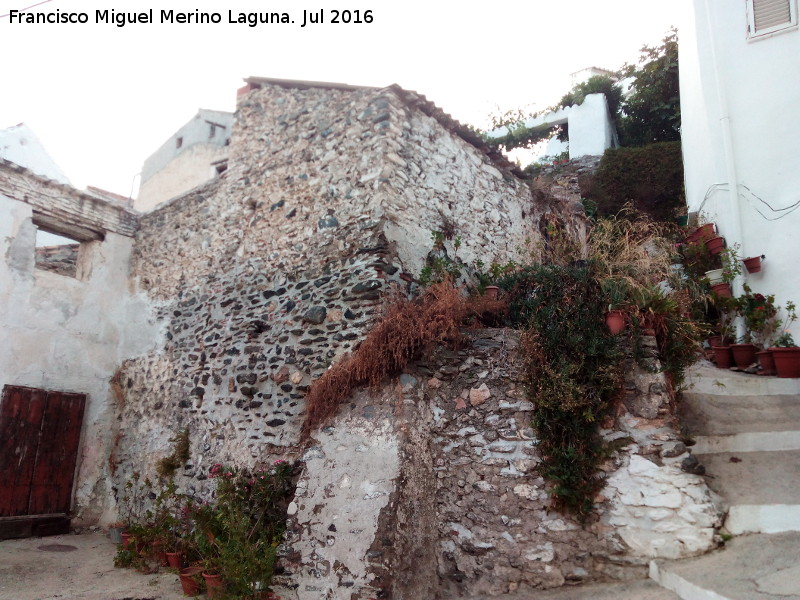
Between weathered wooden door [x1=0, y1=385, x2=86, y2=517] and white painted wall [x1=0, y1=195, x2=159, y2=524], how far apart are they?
162mm

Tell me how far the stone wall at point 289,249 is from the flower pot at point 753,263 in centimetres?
294

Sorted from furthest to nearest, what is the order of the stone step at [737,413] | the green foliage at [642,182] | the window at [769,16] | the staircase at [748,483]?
the green foliage at [642,182] → the window at [769,16] → the stone step at [737,413] → the staircase at [748,483]

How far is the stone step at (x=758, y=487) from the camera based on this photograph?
4.05m

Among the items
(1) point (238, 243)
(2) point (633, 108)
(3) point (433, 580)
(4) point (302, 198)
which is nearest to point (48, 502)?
(1) point (238, 243)

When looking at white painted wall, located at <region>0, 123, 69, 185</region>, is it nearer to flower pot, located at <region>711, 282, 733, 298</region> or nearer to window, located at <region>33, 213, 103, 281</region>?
window, located at <region>33, 213, 103, 281</region>

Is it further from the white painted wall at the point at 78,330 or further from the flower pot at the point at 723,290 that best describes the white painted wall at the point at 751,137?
the white painted wall at the point at 78,330

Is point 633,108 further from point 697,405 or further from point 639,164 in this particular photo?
point 697,405

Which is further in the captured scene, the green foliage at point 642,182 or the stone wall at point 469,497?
the green foliage at point 642,182

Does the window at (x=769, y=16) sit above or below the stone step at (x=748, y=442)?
above

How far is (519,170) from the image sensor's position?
8688mm

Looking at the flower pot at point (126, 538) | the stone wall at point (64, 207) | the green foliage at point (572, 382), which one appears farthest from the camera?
the stone wall at point (64, 207)

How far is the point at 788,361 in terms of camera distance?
19.6 feet

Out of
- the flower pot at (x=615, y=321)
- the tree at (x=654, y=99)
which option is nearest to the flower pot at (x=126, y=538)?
the flower pot at (x=615, y=321)

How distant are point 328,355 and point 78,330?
4.89 metres
